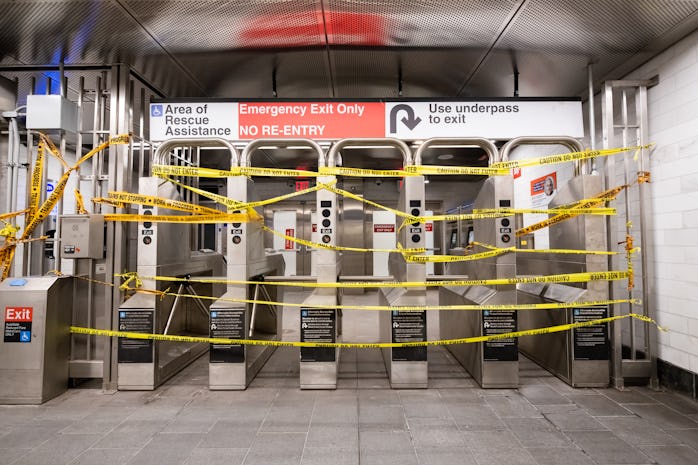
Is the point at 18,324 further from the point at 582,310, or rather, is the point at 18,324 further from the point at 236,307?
the point at 582,310

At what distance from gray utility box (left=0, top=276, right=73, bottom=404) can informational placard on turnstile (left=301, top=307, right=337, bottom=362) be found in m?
2.28

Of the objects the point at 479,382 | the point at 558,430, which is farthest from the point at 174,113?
the point at 558,430

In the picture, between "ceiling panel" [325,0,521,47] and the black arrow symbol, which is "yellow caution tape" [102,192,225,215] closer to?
the black arrow symbol

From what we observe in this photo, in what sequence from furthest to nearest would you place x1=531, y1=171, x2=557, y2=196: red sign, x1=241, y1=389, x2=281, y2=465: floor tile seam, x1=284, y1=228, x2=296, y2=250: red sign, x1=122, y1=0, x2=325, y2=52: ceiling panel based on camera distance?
1. x1=284, y1=228, x2=296, y2=250: red sign
2. x1=531, y1=171, x2=557, y2=196: red sign
3. x1=122, y1=0, x2=325, y2=52: ceiling panel
4. x1=241, y1=389, x2=281, y2=465: floor tile seam

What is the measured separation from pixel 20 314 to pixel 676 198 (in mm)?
6121

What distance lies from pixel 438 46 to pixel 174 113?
109 inches

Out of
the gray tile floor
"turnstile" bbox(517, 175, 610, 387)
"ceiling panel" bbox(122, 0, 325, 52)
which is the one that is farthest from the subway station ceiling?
the gray tile floor

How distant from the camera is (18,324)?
3480mm

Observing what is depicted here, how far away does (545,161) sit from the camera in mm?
3826

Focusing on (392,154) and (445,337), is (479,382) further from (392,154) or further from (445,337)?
(392,154)

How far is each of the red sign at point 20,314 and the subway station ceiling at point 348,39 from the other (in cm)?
247

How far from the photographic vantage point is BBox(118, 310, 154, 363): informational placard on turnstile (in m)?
3.71

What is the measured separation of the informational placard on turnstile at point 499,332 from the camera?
12.1 ft

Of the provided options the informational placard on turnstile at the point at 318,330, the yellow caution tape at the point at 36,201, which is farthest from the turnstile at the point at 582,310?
the yellow caution tape at the point at 36,201
